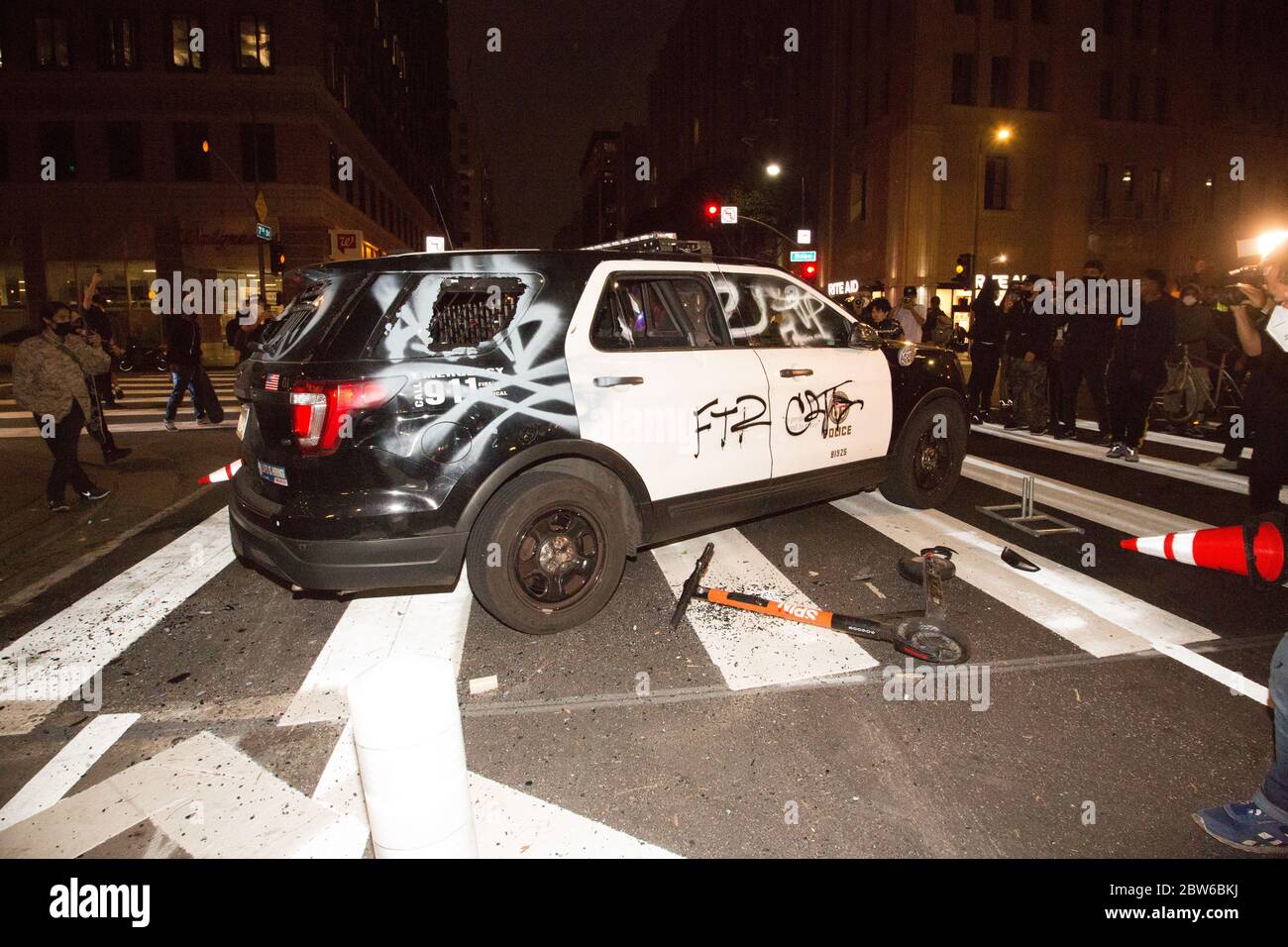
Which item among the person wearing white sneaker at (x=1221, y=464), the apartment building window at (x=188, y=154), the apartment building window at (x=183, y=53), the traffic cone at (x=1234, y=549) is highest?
the apartment building window at (x=183, y=53)

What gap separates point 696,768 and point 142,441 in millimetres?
10838

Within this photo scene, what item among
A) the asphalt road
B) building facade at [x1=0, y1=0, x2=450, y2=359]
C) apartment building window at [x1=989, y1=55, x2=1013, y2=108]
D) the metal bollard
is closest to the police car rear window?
the asphalt road

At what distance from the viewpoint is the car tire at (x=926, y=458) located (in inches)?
247

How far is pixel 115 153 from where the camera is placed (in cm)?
3253

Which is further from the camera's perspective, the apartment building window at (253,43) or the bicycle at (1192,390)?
the apartment building window at (253,43)

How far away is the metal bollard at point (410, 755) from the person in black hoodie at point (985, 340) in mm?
10903

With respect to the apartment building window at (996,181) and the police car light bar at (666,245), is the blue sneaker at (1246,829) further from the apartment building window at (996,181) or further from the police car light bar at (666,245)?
the apartment building window at (996,181)

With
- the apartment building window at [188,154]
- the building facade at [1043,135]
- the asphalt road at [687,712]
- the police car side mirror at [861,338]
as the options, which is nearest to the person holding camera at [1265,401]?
the asphalt road at [687,712]

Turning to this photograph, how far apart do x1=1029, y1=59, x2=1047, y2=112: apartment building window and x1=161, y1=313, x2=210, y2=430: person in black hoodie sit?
139ft

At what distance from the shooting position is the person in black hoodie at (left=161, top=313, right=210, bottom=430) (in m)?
11.5

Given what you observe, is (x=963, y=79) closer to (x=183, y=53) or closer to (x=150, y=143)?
(x=183, y=53)

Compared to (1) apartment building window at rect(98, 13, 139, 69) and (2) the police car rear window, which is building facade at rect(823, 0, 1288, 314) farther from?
(2) the police car rear window
